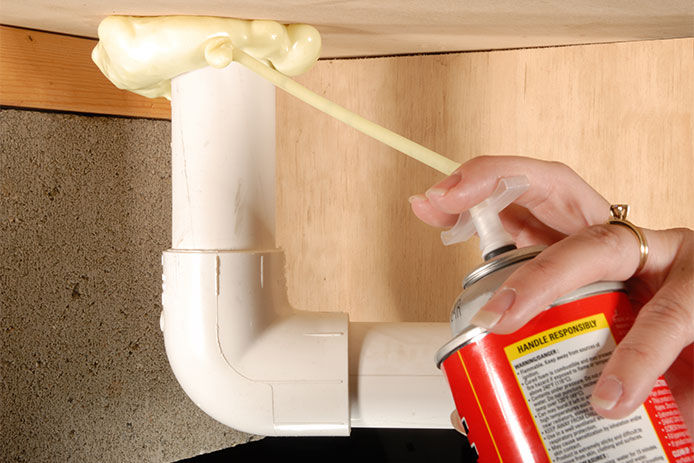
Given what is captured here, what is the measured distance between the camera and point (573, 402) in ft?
1.34

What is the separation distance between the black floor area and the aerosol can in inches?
24.2

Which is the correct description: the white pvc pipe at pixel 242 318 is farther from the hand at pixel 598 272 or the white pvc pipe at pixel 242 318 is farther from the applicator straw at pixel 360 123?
the hand at pixel 598 272

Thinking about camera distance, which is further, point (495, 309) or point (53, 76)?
point (53, 76)

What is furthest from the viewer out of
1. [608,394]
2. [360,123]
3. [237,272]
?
[237,272]

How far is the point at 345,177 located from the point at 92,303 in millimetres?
438

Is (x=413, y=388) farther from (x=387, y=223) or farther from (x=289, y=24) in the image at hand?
(x=289, y=24)

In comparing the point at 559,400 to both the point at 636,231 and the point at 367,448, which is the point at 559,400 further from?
the point at 367,448

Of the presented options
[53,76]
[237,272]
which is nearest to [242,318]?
[237,272]

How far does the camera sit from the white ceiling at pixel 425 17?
0.59 meters

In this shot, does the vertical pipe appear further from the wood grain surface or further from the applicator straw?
the wood grain surface

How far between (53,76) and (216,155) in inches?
11.7

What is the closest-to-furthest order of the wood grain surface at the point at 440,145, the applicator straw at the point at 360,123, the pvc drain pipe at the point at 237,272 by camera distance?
the applicator straw at the point at 360,123
the pvc drain pipe at the point at 237,272
the wood grain surface at the point at 440,145

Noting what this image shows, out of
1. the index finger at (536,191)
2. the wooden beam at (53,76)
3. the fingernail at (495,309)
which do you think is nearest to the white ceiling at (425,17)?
the wooden beam at (53,76)

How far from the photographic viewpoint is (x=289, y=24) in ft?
2.26
